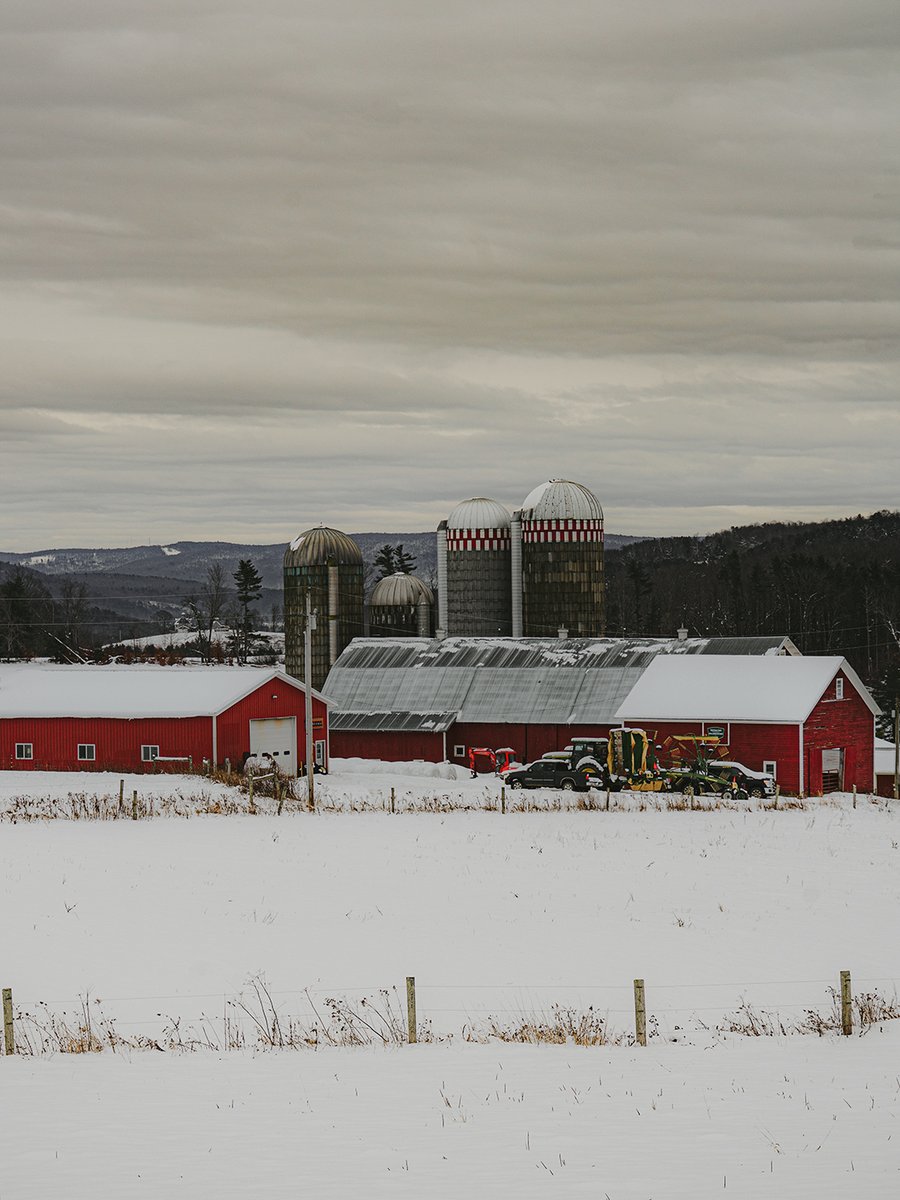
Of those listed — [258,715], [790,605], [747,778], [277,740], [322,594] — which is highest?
[790,605]

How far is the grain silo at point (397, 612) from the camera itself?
67.0 meters

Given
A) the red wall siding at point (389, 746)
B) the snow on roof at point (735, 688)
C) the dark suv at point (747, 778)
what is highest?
the snow on roof at point (735, 688)

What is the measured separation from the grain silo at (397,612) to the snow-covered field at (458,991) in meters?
30.2

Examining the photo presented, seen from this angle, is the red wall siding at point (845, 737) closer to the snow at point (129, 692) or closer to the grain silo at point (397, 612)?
the snow at point (129, 692)

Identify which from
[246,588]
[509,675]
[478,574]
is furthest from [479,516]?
[246,588]

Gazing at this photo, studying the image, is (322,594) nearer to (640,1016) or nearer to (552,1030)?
(552,1030)

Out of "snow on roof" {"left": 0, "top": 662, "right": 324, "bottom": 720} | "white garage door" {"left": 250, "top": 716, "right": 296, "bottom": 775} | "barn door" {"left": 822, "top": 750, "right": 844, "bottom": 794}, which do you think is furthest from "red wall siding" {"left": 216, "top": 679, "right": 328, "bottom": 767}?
"barn door" {"left": 822, "top": 750, "right": 844, "bottom": 794}

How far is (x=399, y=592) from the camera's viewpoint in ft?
220

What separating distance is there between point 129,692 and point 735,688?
779 inches

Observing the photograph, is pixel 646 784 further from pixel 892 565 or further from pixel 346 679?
pixel 892 565

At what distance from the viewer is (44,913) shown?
79.6 feet

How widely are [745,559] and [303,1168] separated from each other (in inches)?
6555

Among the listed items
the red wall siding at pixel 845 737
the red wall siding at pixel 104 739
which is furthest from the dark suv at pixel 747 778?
the red wall siding at pixel 104 739

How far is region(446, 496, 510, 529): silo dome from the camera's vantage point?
206ft
